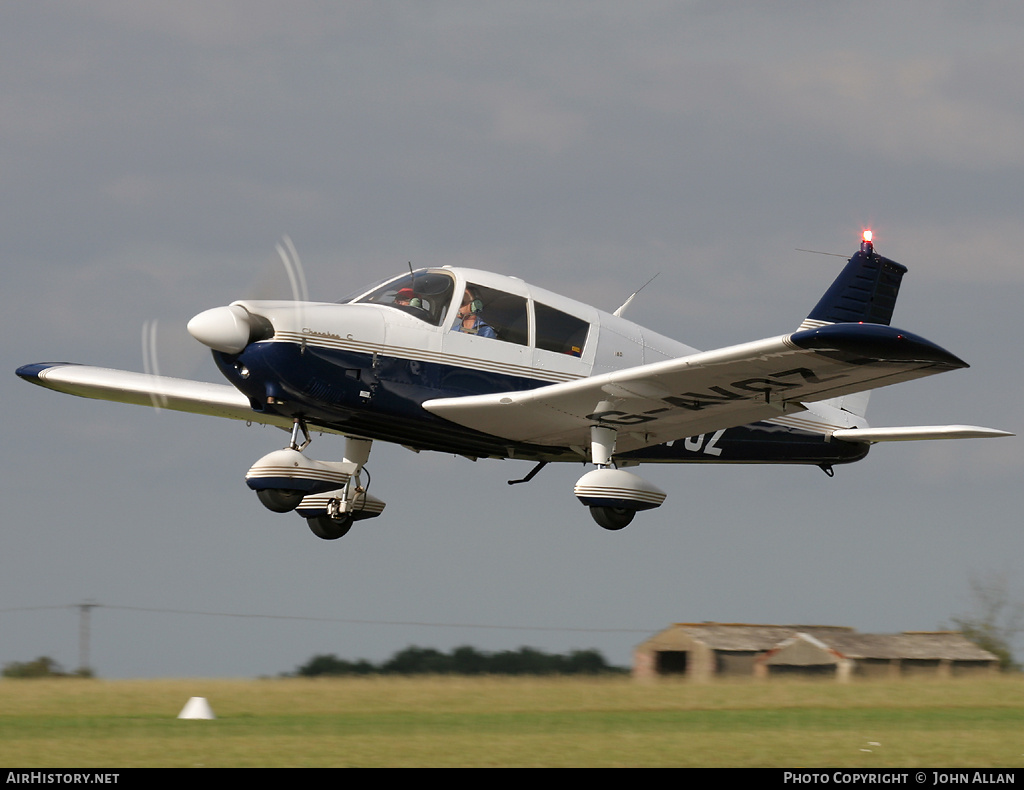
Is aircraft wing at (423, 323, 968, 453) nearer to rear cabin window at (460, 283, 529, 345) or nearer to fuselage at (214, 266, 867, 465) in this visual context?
fuselage at (214, 266, 867, 465)

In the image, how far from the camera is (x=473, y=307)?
41.1ft

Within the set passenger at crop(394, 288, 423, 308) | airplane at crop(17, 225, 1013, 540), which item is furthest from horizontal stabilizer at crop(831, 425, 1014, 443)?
passenger at crop(394, 288, 423, 308)

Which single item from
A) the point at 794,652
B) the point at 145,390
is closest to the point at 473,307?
the point at 145,390

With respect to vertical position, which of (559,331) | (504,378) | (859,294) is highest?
(859,294)

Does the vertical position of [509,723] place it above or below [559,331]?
below

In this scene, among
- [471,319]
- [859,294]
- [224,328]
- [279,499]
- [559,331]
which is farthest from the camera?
[859,294]

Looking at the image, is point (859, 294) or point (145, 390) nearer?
point (859, 294)

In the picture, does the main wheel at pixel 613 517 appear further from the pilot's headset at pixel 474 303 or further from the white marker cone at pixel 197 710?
the white marker cone at pixel 197 710

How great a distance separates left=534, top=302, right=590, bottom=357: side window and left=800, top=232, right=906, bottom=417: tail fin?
8.98 feet

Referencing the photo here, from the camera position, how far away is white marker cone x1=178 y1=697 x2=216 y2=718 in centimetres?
1021

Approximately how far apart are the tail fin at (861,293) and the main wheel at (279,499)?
19.6ft

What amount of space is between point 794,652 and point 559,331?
20.1ft

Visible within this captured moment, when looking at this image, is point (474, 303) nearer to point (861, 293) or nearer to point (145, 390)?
point (861, 293)
